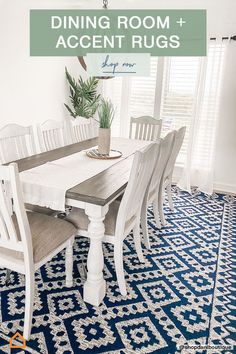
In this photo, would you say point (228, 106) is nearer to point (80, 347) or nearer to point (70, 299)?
point (70, 299)

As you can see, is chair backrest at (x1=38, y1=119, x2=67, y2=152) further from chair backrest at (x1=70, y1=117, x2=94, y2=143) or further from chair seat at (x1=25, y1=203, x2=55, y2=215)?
chair seat at (x1=25, y1=203, x2=55, y2=215)

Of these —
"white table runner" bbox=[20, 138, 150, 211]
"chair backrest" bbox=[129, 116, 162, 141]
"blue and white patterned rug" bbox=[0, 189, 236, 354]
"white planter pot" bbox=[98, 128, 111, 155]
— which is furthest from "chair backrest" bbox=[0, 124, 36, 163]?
"chair backrest" bbox=[129, 116, 162, 141]

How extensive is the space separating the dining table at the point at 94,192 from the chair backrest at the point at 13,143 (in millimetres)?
146

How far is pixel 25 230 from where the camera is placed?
1.55m

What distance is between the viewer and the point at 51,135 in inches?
116

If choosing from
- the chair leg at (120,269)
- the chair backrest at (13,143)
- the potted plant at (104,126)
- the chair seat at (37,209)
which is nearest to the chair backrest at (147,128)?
the potted plant at (104,126)

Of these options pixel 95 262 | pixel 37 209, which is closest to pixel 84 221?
pixel 95 262

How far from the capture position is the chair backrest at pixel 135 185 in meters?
1.84

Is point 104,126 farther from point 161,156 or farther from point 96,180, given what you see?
point 96,180

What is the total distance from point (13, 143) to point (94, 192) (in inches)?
41.7

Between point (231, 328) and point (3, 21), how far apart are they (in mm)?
3541

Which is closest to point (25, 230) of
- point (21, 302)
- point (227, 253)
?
point (21, 302)

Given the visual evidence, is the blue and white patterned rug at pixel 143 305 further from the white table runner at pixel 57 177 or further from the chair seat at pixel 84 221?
the white table runner at pixel 57 177

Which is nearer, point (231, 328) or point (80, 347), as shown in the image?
point (80, 347)
